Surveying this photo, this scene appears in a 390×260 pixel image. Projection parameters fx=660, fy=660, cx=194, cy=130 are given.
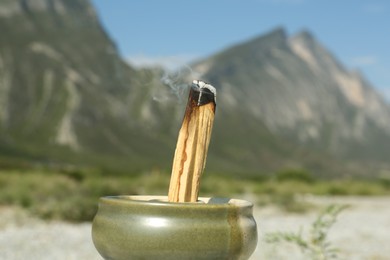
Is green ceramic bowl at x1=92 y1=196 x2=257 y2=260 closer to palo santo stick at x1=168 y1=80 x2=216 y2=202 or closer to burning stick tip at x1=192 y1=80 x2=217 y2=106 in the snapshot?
palo santo stick at x1=168 y1=80 x2=216 y2=202

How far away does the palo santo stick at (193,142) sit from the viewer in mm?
3059

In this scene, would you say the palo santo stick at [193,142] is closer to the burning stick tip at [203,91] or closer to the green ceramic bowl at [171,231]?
the burning stick tip at [203,91]

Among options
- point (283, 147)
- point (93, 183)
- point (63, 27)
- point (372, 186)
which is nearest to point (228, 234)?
point (93, 183)

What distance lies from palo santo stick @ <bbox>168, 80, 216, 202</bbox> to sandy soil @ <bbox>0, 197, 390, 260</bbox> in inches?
131

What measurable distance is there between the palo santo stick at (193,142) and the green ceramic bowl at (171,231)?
27cm

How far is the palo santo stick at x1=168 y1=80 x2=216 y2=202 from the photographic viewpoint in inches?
120

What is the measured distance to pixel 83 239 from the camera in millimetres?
11188

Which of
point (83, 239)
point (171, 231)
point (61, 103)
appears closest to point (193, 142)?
point (171, 231)

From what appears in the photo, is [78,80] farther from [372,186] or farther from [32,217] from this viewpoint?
[32,217]

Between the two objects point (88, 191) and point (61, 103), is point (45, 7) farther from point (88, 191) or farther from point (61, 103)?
point (88, 191)

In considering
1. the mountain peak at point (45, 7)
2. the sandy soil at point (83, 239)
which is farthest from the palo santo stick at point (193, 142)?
the mountain peak at point (45, 7)

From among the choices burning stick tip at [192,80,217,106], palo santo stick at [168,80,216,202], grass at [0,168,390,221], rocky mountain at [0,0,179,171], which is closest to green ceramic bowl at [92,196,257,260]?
palo santo stick at [168,80,216,202]

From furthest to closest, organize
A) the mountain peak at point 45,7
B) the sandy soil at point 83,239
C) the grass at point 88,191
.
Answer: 1. the mountain peak at point 45,7
2. the grass at point 88,191
3. the sandy soil at point 83,239

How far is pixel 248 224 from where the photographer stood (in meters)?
3.04
